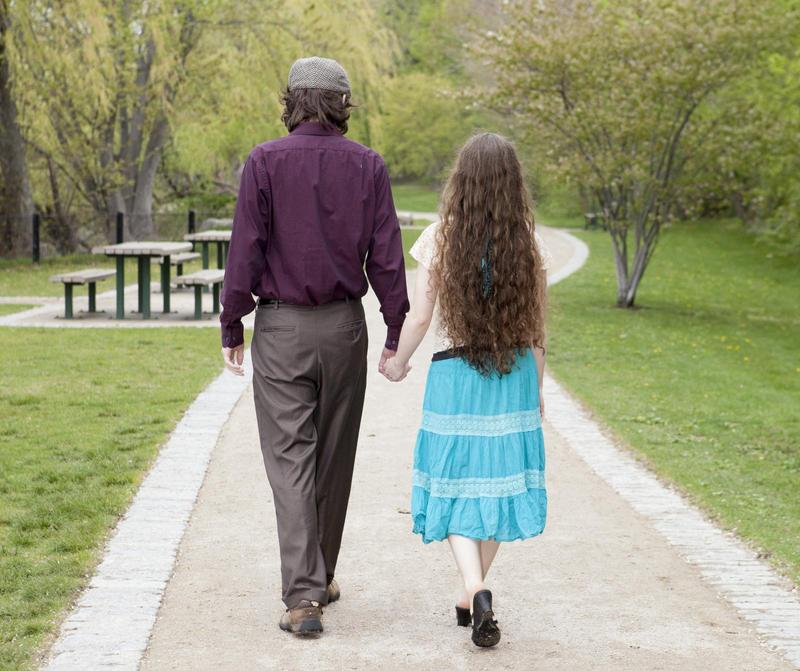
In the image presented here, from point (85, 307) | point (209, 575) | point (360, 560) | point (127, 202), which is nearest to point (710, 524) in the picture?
point (360, 560)

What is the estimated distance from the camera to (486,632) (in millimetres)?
4133

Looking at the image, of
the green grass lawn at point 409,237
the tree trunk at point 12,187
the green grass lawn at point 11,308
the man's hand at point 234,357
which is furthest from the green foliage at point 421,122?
the man's hand at point 234,357

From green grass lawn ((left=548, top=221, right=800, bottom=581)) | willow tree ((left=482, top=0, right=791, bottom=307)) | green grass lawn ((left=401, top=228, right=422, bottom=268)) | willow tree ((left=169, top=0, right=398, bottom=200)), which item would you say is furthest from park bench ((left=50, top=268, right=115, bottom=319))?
green grass lawn ((left=401, top=228, right=422, bottom=268))

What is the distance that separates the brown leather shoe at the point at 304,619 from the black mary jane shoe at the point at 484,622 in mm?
542

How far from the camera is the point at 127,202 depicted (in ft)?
90.5

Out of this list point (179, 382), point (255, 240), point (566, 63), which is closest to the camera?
point (255, 240)

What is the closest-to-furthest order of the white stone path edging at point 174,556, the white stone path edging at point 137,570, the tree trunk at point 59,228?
the white stone path edging at point 137,570 → the white stone path edging at point 174,556 → the tree trunk at point 59,228

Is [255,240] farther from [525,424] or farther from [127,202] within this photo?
[127,202]

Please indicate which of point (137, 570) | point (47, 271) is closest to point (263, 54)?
→ point (47, 271)

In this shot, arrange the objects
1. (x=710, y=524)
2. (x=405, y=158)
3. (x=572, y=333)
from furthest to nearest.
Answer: (x=405, y=158) → (x=572, y=333) → (x=710, y=524)

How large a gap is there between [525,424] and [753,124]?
14412 mm

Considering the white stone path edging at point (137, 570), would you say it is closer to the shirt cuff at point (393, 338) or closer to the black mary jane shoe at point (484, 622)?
the black mary jane shoe at point (484, 622)

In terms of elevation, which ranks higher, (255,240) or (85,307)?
(255,240)

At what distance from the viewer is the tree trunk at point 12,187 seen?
2411 centimetres
